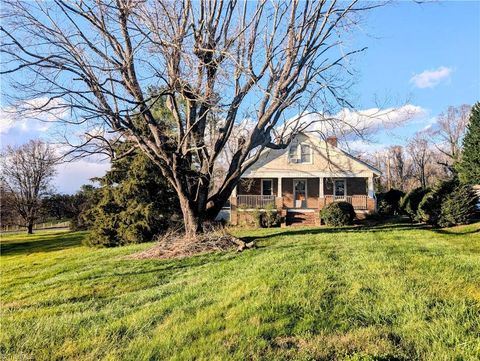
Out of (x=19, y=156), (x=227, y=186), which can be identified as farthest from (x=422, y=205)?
(x=19, y=156)

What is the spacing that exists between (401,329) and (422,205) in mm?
14845

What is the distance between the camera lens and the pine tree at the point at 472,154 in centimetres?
2119

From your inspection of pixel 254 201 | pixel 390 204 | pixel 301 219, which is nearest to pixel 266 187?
pixel 254 201

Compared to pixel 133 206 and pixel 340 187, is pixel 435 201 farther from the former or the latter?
pixel 133 206

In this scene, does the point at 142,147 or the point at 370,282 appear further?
the point at 142,147

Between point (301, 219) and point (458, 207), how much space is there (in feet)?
33.0

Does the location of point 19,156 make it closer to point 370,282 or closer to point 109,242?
point 109,242

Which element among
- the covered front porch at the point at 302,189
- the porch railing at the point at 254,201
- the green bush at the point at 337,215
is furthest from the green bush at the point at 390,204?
the porch railing at the point at 254,201

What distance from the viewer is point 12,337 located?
168 inches

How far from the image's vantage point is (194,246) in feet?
35.6

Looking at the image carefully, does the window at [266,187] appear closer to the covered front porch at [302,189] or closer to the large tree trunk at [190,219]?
the covered front porch at [302,189]

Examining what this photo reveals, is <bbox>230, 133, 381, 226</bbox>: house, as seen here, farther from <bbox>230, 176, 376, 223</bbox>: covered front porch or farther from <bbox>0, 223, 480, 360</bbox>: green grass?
<bbox>0, 223, 480, 360</bbox>: green grass

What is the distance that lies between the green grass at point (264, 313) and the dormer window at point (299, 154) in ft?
64.3

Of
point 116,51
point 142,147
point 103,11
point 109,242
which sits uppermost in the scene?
point 103,11
